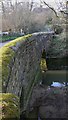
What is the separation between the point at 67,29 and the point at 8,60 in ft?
66.8

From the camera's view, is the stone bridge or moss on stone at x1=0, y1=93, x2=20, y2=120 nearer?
moss on stone at x1=0, y1=93, x2=20, y2=120

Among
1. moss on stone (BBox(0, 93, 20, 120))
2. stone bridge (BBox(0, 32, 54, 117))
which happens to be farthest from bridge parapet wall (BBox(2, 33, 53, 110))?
moss on stone (BBox(0, 93, 20, 120))

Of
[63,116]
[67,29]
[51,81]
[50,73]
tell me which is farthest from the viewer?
[67,29]

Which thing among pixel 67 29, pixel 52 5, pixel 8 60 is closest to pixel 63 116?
pixel 8 60

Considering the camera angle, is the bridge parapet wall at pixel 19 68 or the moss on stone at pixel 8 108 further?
the bridge parapet wall at pixel 19 68

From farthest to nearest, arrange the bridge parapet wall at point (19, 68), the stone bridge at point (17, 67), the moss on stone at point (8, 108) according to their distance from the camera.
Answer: the bridge parapet wall at point (19, 68) → the stone bridge at point (17, 67) → the moss on stone at point (8, 108)

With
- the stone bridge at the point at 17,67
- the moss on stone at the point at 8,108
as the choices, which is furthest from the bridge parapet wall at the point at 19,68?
the moss on stone at the point at 8,108

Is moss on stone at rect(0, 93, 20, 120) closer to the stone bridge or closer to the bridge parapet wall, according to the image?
the stone bridge

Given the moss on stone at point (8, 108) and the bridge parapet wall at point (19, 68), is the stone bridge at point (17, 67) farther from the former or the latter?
the moss on stone at point (8, 108)

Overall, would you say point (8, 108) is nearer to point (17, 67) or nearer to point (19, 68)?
point (17, 67)

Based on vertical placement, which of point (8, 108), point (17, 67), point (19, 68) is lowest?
point (19, 68)

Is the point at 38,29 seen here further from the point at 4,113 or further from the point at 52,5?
the point at 4,113

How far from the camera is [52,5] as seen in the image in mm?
25859

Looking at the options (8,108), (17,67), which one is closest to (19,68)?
Result: (17,67)
